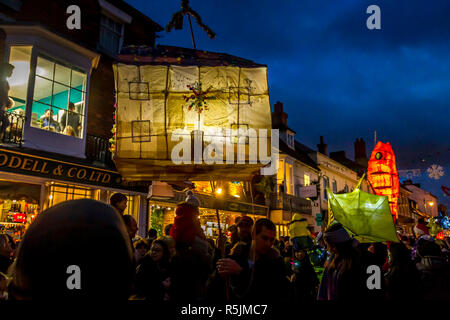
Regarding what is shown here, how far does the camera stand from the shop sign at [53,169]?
950cm

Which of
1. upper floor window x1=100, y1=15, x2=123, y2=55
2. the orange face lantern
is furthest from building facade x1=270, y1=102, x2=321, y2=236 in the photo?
upper floor window x1=100, y1=15, x2=123, y2=55

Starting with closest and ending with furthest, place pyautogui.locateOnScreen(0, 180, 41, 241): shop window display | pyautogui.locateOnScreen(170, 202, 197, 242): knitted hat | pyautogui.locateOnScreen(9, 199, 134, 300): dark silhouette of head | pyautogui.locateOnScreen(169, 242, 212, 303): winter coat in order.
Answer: pyautogui.locateOnScreen(9, 199, 134, 300): dark silhouette of head, pyautogui.locateOnScreen(169, 242, 212, 303): winter coat, pyautogui.locateOnScreen(170, 202, 197, 242): knitted hat, pyautogui.locateOnScreen(0, 180, 41, 241): shop window display

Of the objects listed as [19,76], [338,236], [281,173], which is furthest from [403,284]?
[281,173]

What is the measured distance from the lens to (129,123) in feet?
15.4

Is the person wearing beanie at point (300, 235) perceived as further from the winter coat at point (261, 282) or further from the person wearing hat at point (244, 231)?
the winter coat at point (261, 282)

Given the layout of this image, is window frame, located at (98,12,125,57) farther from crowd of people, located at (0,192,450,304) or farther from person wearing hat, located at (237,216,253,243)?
person wearing hat, located at (237,216,253,243)

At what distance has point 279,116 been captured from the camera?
28.8 m

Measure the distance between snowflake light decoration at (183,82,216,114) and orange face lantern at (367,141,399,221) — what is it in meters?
13.9

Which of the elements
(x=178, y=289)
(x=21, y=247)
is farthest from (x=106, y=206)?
(x=178, y=289)

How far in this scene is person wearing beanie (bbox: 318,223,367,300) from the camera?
10.8ft

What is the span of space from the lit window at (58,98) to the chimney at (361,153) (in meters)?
40.0

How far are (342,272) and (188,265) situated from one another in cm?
157

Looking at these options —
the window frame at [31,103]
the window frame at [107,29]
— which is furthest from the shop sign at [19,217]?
the window frame at [107,29]
